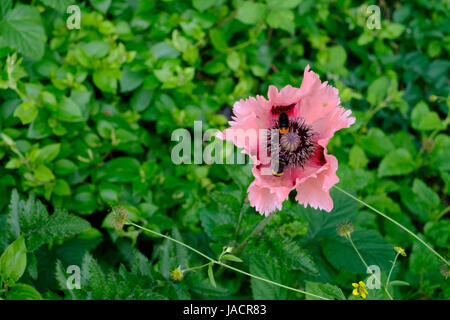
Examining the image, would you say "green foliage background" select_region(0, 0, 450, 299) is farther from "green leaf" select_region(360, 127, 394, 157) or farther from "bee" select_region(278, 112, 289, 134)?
"bee" select_region(278, 112, 289, 134)

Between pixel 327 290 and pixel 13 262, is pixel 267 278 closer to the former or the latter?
pixel 327 290

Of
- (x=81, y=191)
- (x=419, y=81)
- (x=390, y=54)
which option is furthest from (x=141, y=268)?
(x=419, y=81)

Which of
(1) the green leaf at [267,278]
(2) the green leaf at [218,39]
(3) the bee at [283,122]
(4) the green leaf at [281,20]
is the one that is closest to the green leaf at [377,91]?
(4) the green leaf at [281,20]

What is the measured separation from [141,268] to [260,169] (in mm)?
716

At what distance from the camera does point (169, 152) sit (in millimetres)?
2193

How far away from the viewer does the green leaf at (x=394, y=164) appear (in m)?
2.41

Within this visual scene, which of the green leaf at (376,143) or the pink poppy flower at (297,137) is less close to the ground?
the green leaf at (376,143)

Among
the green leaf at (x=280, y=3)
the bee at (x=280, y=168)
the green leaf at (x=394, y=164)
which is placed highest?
the green leaf at (x=280, y=3)

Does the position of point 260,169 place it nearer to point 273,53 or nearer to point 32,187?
point 32,187

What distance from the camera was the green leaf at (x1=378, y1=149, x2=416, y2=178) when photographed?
2.41 metres

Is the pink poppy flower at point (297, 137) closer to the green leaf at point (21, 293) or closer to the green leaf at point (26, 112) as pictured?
the green leaf at point (21, 293)

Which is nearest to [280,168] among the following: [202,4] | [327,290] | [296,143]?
[296,143]

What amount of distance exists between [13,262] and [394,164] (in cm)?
214
